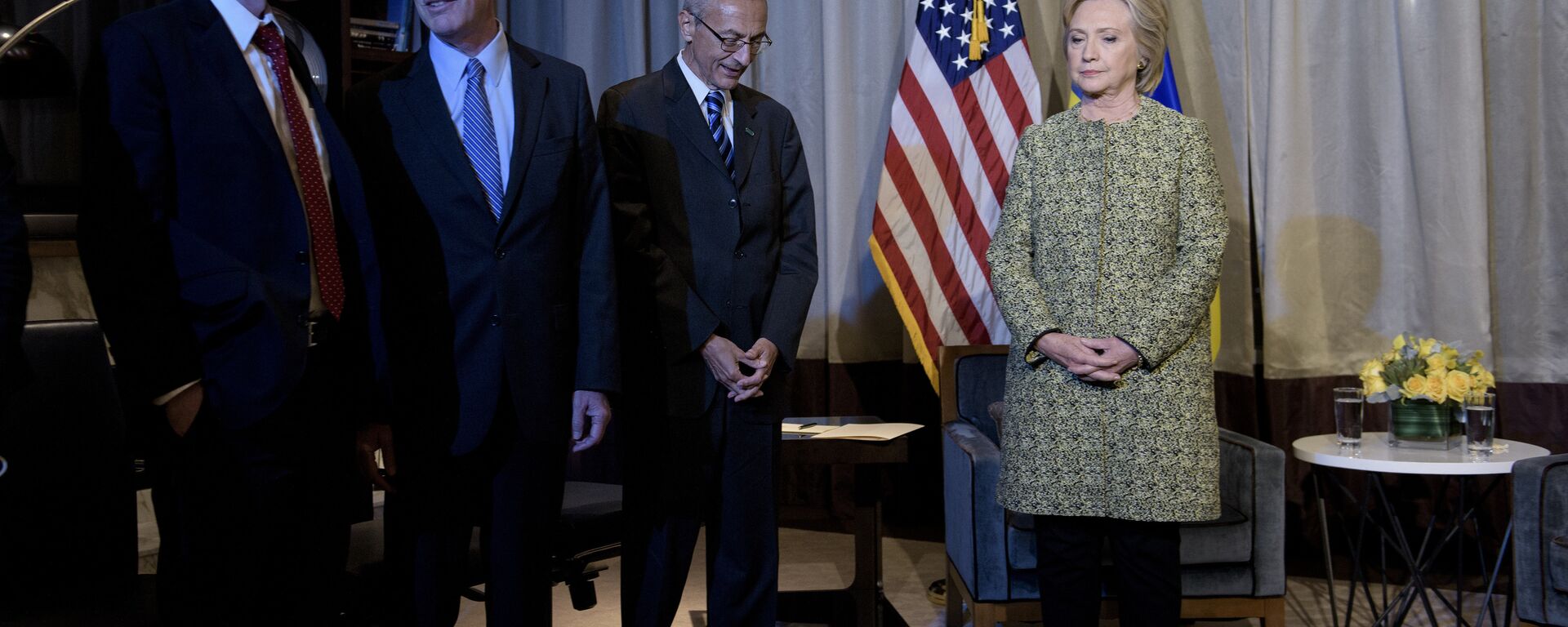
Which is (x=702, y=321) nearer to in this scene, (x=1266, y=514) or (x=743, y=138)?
(x=743, y=138)

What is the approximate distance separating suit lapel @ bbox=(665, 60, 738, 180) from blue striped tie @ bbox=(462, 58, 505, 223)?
490 millimetres

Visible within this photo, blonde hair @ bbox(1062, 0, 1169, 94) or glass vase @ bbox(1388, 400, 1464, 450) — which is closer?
blonde hair @ bbox(1062, 0, 1169, 94)

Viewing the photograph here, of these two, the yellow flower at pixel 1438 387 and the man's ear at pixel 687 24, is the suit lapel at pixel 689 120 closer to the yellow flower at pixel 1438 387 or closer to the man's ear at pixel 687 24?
the man's ear at pixel 687 24

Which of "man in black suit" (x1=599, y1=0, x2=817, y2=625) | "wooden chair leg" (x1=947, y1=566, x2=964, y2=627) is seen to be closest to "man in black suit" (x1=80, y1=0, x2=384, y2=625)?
"man in black suit" (x1=599, y1=0, x2=817, y2=625)

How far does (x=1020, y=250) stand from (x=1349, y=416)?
1.11 meters

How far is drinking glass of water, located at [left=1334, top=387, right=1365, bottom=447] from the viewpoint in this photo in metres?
2.84

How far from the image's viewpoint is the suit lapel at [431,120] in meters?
1.88

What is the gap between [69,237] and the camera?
3324 millimetres

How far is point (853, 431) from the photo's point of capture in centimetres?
285

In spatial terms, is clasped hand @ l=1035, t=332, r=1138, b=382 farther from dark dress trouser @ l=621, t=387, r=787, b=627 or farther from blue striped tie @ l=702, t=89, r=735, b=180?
blue striped tie @ l=702, t=89, r=735, b=180

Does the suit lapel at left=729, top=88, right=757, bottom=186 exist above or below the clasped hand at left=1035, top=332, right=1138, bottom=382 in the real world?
above

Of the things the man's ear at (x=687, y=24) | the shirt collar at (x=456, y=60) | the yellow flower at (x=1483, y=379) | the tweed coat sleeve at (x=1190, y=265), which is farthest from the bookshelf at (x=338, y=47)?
the yellow flower at (x=1483, y=379)

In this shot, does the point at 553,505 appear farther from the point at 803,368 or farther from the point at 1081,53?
the point at 803,368

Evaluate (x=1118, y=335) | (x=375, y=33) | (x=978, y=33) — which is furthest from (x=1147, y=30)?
(x=375, y=33)
